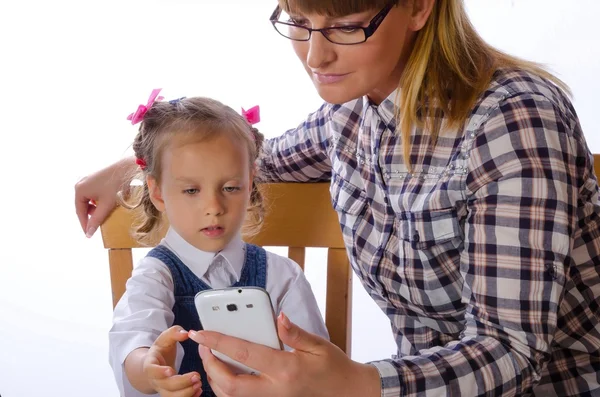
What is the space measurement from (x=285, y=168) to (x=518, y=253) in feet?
1.93

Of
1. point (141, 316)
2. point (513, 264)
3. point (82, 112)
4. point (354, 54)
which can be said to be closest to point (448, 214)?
point (513, 264)

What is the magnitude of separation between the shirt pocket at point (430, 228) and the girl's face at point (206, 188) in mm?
274

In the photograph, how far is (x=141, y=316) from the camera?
1.16 meters

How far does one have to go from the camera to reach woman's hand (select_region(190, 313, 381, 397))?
86 centimetres

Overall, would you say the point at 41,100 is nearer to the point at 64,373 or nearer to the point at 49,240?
the point at 49,240

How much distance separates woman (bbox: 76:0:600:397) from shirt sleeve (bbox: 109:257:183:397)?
234mm

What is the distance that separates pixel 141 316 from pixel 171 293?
9 cm

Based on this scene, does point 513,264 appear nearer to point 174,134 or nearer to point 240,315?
point 240,315

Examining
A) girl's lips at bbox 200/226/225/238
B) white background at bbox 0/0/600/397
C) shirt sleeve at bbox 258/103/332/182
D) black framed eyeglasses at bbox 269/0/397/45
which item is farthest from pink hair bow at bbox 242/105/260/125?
white background at bbox 0/0/600/397

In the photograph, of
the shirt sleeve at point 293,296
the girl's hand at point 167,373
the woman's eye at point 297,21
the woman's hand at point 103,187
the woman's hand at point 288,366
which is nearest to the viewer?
the woman's hand at point 288,366

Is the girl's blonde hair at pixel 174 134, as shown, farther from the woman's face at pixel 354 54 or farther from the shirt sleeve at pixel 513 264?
the shirt sleeve at pixel 513 264

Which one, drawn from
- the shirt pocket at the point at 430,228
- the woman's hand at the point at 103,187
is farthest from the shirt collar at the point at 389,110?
the woman's hand at the point at 103,187

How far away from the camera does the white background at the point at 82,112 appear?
7.35ft

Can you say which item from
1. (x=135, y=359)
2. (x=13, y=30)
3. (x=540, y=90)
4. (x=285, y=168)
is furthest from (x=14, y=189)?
(x=540, y=90)
